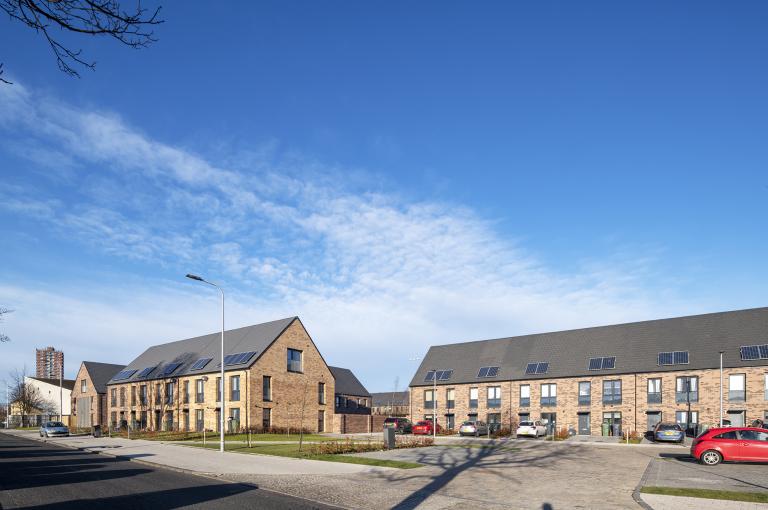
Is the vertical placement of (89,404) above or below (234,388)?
below

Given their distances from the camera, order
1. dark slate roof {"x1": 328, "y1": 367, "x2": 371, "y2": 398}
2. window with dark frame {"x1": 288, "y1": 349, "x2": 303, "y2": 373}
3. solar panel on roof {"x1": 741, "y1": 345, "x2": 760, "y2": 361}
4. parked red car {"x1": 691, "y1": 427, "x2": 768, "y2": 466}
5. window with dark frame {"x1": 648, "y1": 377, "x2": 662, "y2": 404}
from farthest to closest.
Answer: dark slate roof {"x1": 328, "y1": 367, "x2": 371, "y2": 398}, window with dark frame {"x1": 288, "y1": 349, "x2": 303, "y2": 373}, window with dark frame {"x1": 648, "y1": 377, "x2": 662, "y2": 404}, solar panel on roof {"x1": 741, "y1": 345, "x2": 760, "y2": 361}, parked red car {"x1": 691, "y1": 427, "x2": 768, "y2": 466}

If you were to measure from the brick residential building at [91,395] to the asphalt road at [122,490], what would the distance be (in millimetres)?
52915

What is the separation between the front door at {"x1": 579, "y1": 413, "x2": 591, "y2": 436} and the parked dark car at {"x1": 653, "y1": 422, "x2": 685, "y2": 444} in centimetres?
1080

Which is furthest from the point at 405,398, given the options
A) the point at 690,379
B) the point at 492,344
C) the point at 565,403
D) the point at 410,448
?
the point at 410,448

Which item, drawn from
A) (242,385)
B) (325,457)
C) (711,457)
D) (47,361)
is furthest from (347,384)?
(47,361)

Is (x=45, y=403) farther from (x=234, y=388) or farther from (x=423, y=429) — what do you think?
(x=423, y=429)

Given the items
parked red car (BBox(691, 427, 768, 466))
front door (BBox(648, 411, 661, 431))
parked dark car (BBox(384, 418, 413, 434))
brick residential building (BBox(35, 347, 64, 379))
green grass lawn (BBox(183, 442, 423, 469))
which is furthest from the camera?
brick residential building (BBox(35, 347, 64, 379))

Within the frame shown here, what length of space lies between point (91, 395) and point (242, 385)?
35.1m

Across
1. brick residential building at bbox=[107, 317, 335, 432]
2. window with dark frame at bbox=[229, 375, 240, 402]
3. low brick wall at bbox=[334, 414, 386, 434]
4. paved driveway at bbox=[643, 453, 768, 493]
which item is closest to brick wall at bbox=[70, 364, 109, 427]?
brick residential building at bbox=[107, 317, 335, 432]

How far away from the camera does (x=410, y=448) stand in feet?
96.2

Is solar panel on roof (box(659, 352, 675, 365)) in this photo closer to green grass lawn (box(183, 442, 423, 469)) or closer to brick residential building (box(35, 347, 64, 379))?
green grass lawn (box(183, 442, 423, 469))

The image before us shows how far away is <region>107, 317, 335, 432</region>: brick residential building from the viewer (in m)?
46.3

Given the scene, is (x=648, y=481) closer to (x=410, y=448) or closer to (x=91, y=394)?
(x=410, y=448)

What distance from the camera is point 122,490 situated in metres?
15.4
